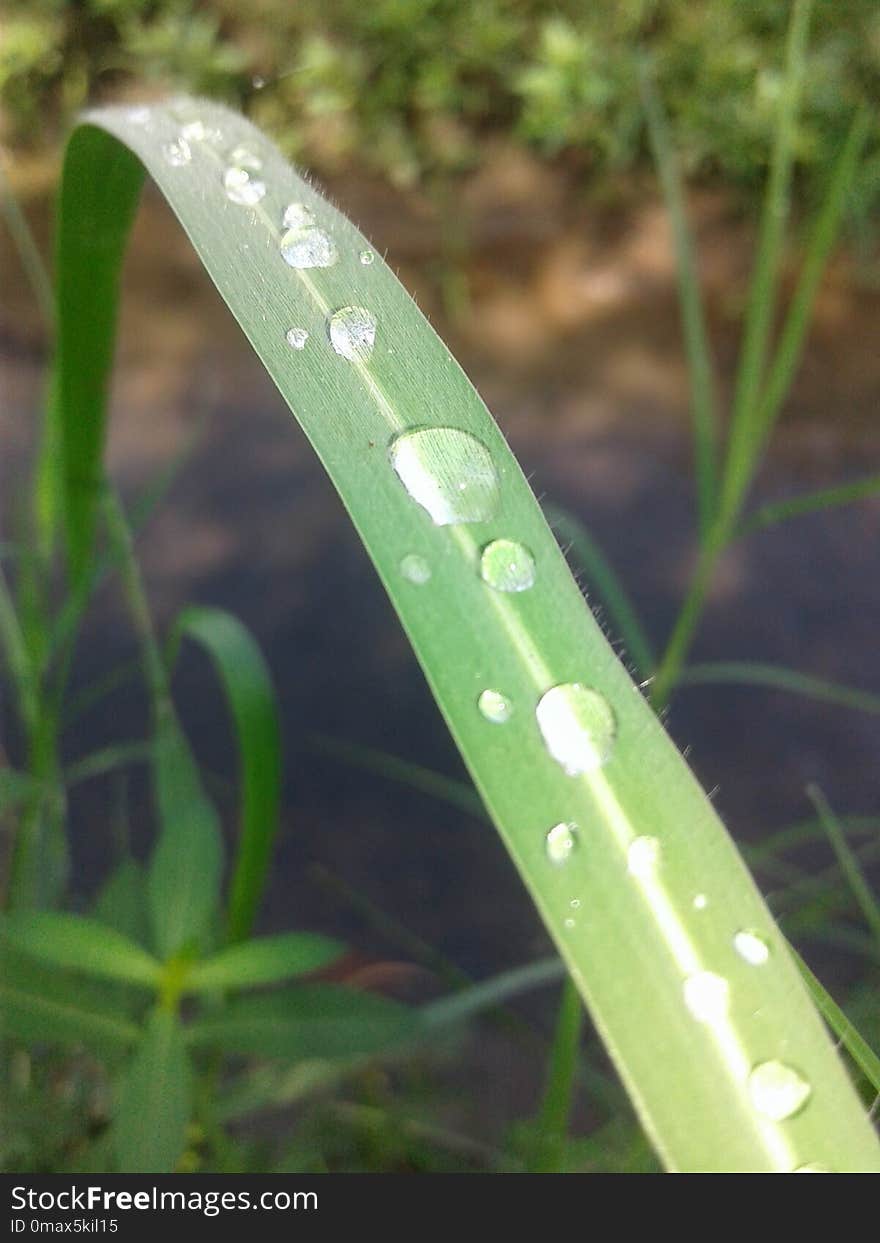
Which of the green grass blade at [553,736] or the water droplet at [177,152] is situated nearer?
the green grass blade at [553,736]

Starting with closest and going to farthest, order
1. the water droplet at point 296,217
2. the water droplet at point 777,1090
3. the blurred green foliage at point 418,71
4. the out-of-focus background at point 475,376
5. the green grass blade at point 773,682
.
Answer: the water droplet at point 777,1090, the water droplet at point 296,217, the green grass blade at point 773,682, the out-of-focus background at point 475,376, the blurred green foliage at point 418,71

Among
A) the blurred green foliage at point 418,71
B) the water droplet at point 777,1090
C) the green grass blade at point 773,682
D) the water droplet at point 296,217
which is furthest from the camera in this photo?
the blurred green foliage at point 418,71

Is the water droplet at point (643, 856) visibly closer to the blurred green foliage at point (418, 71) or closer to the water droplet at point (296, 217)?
the water droplet at point (296, 217)

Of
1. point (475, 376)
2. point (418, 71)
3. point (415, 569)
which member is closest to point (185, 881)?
point (415, 569)

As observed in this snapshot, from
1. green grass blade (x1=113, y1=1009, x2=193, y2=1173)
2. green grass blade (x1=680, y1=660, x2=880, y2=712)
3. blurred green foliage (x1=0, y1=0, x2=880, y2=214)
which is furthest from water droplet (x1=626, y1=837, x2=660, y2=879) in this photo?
blurred green foliage (x1=0, y1=0, x2=880, y2=214)

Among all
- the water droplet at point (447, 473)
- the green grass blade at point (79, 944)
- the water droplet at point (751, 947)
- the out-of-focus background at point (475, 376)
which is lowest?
the water droplet at point (751, 947)

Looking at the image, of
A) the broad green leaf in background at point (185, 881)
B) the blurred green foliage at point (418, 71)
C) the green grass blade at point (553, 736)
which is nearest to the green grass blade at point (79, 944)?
Answer: the broad green leaf in background at point (185, 881)

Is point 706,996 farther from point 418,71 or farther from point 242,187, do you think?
point 418,71
